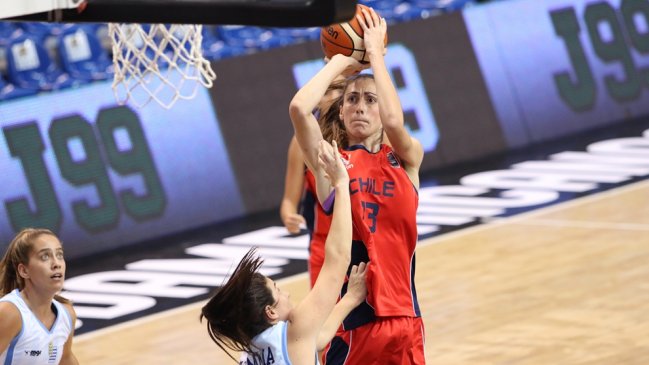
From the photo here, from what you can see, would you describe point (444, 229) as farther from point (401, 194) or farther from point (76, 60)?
point (401, 194)

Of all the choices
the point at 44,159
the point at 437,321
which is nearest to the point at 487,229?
the point at 437,321

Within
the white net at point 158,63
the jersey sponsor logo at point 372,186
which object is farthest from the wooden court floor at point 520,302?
the jersey sponsor logo at point 372,186

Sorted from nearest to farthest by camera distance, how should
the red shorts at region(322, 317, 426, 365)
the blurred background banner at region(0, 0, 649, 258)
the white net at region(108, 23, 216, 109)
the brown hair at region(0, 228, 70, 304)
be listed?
the red shorts at region(322, 317, 426, 365) → the brown hair at region(0, 228, 70, 304) → the white net at region(108, 23, 216, 109) → the blurred background banner at region(0, 0, 649, 258)

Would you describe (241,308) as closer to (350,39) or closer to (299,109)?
(299,109)

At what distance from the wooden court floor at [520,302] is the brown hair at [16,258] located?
2.50 meters

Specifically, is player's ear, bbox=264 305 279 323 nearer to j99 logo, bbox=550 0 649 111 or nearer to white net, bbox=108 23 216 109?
white net, bbox=108 23 216 109

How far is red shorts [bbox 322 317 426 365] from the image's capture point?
471 cm

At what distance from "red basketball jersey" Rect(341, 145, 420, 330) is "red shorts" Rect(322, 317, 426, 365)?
34mm

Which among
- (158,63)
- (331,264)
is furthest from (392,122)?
(158,63)

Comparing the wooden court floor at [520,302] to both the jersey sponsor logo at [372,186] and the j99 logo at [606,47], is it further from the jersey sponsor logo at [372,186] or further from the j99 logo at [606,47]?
the j99 logo at [606,47]

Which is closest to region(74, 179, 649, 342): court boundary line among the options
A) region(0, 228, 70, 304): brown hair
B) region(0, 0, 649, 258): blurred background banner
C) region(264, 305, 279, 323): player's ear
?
region(0, 0, 649, 258): blurred background banner

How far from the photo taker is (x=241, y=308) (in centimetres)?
399

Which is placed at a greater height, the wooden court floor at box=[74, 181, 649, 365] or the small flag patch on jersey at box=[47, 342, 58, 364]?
the small flag patch on jersey at box=[47, 342, 58, 364]

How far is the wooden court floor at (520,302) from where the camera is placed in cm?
697
